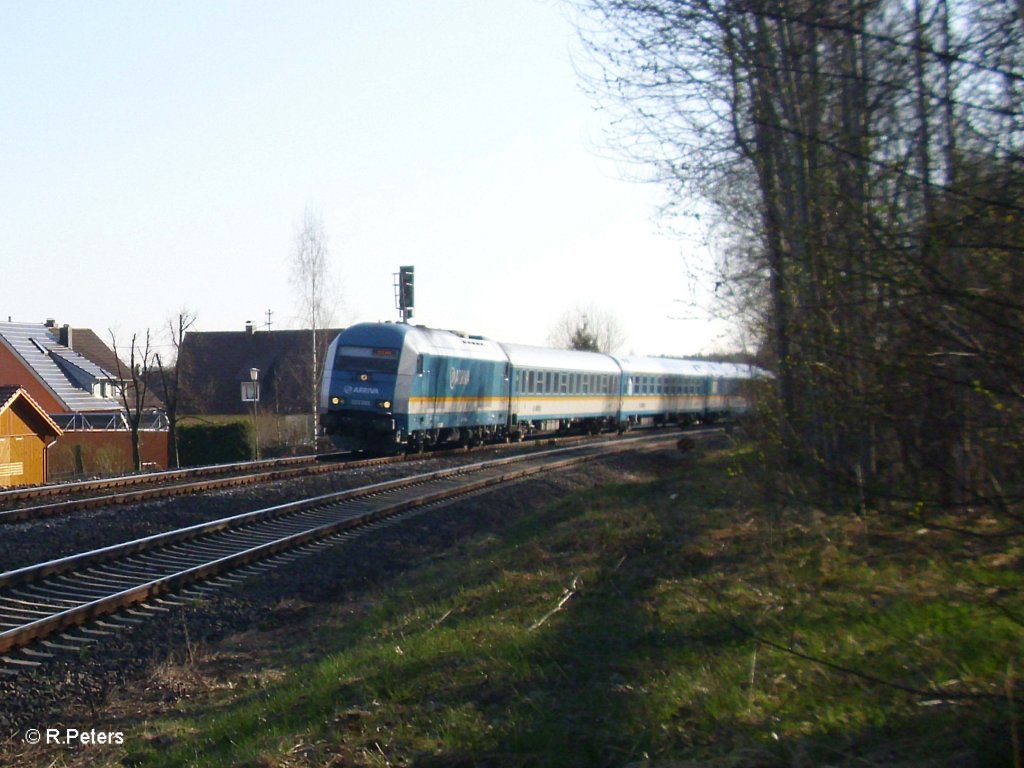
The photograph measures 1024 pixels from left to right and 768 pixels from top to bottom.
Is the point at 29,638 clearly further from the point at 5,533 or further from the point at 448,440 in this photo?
the point at 448,440

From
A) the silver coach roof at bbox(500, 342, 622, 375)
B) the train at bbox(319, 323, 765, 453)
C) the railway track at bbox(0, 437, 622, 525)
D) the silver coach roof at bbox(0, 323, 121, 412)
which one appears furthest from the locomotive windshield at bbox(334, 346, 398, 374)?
the silver coach roof at bbox(0, 323, 121, 412)

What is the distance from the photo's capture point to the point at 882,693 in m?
5.46

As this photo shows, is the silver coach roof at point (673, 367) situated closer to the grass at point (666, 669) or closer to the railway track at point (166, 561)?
the railway track at point (166, 561)

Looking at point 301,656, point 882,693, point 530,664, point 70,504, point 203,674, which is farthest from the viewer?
point 70,504

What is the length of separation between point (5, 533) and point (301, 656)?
19.4 ft

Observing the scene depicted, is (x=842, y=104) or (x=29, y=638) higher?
(x=842, y=104)

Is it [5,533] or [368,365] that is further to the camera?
[368,365]

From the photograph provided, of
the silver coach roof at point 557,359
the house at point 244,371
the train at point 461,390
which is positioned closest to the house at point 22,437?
the train at point 461,390

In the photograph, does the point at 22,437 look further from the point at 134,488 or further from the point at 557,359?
the point at 134,488

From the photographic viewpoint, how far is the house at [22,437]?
34.7m

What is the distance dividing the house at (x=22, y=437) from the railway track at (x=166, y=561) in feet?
65.6

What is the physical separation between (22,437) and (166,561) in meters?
27.5

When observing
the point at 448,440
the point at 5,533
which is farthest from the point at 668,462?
the point at 5,533

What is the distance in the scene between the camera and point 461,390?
28.6m
